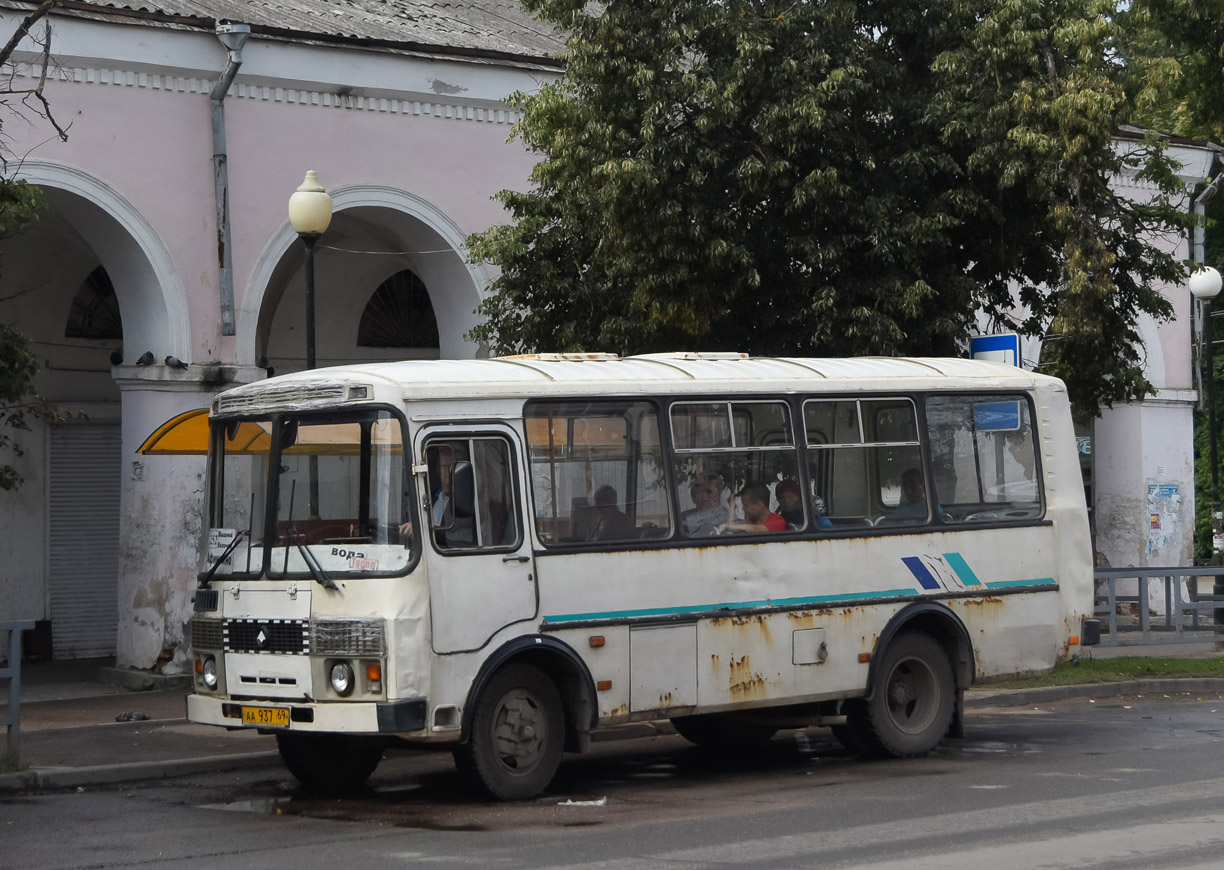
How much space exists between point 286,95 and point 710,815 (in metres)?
10.8

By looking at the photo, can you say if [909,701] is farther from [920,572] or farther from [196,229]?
[196,229]

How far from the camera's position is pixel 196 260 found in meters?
17.3

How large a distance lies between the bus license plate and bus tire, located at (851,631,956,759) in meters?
4.19

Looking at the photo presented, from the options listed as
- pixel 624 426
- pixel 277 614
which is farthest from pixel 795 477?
pixel 277 614

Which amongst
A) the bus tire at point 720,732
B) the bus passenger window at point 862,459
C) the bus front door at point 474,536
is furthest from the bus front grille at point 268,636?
the bus passenger window at point 862,459

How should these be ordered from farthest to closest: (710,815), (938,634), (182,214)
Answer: (182,214) < (938,634) < (710,815)

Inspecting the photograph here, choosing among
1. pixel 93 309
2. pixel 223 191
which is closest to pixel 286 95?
pixel 223 191

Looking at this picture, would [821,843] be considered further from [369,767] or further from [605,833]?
[369,767]

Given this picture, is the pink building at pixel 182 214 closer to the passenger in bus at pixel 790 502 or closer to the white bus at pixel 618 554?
the white bus at pixel 618 554

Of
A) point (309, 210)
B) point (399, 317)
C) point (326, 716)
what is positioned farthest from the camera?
point (399, 317)

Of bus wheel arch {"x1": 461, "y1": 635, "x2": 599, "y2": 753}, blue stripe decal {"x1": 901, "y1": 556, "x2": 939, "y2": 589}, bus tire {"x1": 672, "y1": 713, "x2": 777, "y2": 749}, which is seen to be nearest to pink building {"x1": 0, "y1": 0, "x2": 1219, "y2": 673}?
bus tire {"x1": 672, "y1": 713, "x2": 777, "y2": 749}

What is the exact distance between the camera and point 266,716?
396 inches

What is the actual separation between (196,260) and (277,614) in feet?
26.6

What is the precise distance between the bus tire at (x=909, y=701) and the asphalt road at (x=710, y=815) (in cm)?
17
